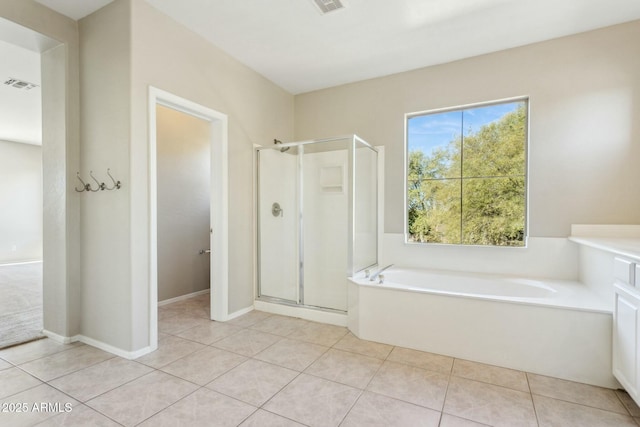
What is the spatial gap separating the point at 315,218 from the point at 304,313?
101 centimetres

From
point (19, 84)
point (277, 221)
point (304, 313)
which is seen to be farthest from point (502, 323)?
point (19, 84)

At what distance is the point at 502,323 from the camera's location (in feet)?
7.13

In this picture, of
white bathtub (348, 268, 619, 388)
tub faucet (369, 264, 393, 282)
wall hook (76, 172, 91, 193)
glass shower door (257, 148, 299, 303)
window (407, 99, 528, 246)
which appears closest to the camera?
white bathtub (348, 268, 619, 388)

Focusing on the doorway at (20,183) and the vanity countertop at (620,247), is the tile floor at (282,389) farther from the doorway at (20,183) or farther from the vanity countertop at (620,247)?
the doorway at (20,183)

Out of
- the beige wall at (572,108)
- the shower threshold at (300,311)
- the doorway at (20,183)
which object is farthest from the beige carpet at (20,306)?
the beige wall at (572,108)

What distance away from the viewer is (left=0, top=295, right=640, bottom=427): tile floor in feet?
5.27

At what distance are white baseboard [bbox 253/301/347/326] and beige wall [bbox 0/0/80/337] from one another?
1664mm

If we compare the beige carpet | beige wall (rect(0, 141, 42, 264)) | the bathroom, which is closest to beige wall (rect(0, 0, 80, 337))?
the bathroom

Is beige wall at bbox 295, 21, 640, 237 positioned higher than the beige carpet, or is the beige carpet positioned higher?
beige wall at bbox 295, 21, 640, 237

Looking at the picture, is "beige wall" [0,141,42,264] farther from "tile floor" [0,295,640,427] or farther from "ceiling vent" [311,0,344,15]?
"ceiling vent" [311,0,344,15]

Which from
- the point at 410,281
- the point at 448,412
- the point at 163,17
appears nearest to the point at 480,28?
the point at 410,281

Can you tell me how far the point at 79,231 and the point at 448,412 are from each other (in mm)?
3025

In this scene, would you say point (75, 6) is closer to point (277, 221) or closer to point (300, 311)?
point (277, 221)

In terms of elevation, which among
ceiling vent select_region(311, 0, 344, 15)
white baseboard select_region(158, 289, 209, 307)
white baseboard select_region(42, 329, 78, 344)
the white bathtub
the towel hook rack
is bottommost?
white baseboard select_region(158, 289, 209, 307)
